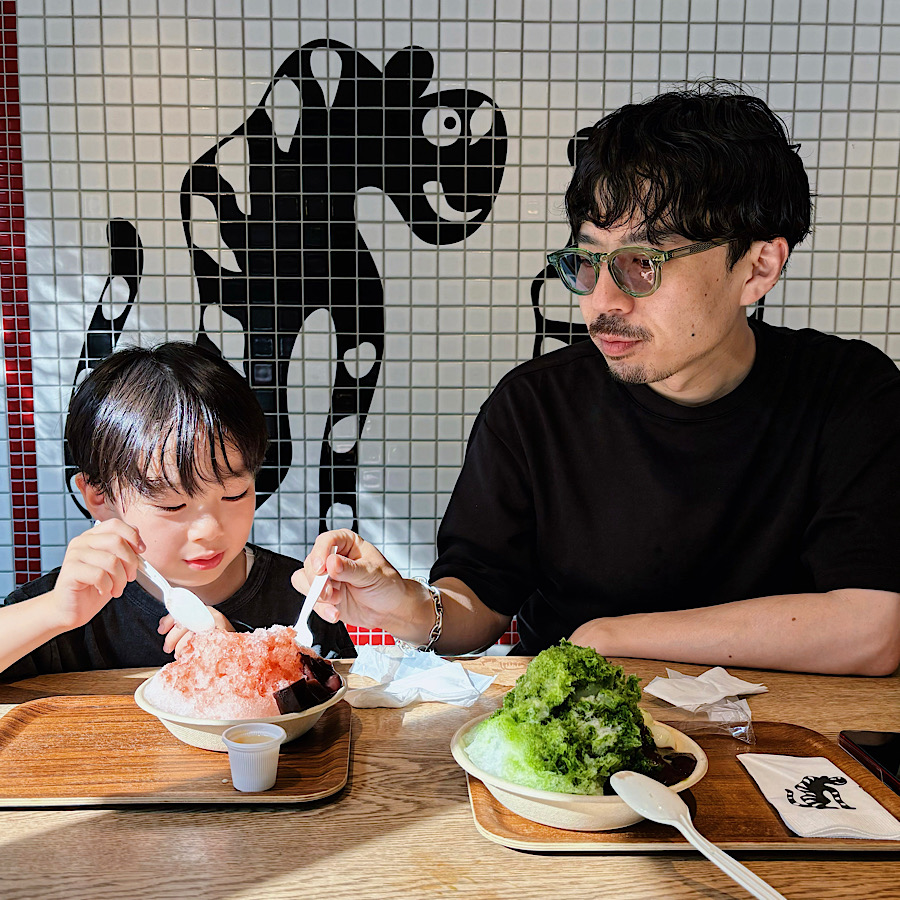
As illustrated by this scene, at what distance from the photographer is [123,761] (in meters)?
1.14

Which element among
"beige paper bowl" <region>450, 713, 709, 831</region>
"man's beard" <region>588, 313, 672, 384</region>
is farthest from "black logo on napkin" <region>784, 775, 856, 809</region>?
"man's beard" <region>588, 313, 672, 384</region>

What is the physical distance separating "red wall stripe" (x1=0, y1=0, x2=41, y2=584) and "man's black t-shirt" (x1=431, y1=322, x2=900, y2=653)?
5.15ft

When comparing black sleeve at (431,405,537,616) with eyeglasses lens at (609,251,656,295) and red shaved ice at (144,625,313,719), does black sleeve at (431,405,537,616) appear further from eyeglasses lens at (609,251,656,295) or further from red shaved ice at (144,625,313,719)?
red shaved ice at (144,625,313,719)

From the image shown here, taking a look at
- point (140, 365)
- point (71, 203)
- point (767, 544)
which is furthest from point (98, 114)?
point (767, 544)

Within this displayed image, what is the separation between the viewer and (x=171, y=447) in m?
1.63

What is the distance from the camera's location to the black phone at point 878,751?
1134 mm

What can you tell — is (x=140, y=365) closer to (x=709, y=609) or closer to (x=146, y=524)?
(x=146, y=524)

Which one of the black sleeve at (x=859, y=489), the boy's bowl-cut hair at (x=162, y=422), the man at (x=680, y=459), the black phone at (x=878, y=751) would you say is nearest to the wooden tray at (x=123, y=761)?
the man at (x=680, y=459)

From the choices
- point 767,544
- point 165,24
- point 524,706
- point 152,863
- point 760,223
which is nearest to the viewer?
point 152,863

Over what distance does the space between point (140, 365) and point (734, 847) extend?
135 cm

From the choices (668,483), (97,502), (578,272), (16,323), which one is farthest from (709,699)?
(16,323)

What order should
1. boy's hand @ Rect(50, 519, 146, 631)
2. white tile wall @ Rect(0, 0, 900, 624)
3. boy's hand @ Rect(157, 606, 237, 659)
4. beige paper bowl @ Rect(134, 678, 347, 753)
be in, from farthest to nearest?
white tile wall @ Rect(0, 0, 900, 624)
boy's hand @ Rect(157, 606, 237, 659)
boy's hand @ Rect(50, 519, 146, 631)
beige paper bowl @ Rect(134, 678, 347, 753)

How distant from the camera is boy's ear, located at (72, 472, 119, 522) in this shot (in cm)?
171

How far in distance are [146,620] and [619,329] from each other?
1073mm
